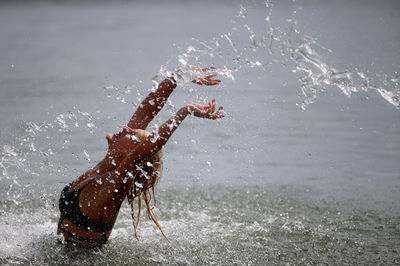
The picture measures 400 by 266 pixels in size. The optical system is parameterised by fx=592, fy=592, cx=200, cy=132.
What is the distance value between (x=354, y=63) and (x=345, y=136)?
2497 millimetres

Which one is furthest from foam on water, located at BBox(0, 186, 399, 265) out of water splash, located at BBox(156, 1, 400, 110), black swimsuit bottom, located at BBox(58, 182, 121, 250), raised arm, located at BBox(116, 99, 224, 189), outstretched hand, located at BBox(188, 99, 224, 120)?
water splash, located at BBox(156, 1, 400, 110)

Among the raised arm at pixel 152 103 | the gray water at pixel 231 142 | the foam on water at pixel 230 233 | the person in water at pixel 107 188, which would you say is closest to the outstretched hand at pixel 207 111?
the person in water at pixel 107 188

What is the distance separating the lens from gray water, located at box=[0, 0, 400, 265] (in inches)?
179

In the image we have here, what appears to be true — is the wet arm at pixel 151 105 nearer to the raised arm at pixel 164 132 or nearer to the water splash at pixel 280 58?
the raised arm at pixel 164 132

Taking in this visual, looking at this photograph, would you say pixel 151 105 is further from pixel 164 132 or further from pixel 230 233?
pixel 230 233

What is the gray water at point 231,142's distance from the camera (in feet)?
14.9

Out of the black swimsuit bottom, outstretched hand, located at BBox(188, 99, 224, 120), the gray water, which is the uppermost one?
outstretched hand, located at BBox(188, 99, 224, 120)

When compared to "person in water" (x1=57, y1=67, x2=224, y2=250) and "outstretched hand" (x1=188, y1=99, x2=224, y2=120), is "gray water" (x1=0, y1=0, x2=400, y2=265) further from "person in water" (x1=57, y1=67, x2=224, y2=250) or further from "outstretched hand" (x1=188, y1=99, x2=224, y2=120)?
"outstretched hand" (x1=188, y1=99, x2=224, y2=120)

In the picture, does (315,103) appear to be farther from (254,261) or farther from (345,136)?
(254,261)

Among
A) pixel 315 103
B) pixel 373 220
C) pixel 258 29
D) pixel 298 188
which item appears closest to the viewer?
pixel 373 220

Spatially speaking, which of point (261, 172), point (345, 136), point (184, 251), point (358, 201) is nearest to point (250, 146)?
point (261, 172)

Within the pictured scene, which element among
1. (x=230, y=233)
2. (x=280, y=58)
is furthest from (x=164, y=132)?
(x=280, y=58)

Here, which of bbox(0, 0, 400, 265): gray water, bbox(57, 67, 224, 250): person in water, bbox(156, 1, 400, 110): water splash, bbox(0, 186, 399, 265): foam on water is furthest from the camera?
bbox(156, 1, 400, 110): water splash

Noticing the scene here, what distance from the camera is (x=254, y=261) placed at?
4.18m
